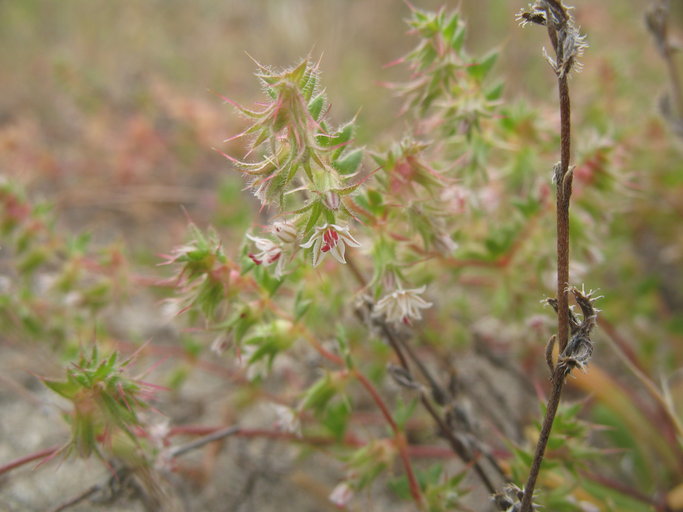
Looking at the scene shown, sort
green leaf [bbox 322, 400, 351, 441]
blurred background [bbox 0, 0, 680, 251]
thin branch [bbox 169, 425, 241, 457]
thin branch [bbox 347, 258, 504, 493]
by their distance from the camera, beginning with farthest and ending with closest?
blurred background [bbox 0, 0, 680, 251] → green leaf [bbox 322, 400, 351, 441] → thin branch [bbox 169, 425, 241, 457] → thin branch [bbox 347, 258, 504, 493]

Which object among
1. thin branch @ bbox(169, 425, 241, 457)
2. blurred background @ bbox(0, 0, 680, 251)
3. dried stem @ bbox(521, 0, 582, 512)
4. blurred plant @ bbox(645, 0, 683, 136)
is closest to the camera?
dried stem @ bbox(521, 0, 582, 512)

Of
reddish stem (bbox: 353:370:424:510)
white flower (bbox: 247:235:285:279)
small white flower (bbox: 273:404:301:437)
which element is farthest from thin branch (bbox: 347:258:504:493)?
small white flower (bbox: 273:404:301:437)

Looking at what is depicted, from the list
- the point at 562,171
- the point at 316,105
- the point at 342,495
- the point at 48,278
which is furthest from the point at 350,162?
the point at 48,278

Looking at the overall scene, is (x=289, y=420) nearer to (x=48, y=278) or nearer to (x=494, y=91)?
(x=494, y=91)

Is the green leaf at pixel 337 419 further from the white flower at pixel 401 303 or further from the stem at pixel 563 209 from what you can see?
the stem at pixel 563 209

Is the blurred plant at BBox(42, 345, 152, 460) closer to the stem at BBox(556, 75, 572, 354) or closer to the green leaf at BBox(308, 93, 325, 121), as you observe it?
the green leaf at BBox(308, 93, 325, 121)

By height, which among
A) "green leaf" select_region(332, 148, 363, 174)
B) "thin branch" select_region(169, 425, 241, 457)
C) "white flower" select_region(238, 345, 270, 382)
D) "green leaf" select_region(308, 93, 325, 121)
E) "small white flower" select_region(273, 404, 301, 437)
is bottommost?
"thin branch" select_region(169, 425, 241, 457)
